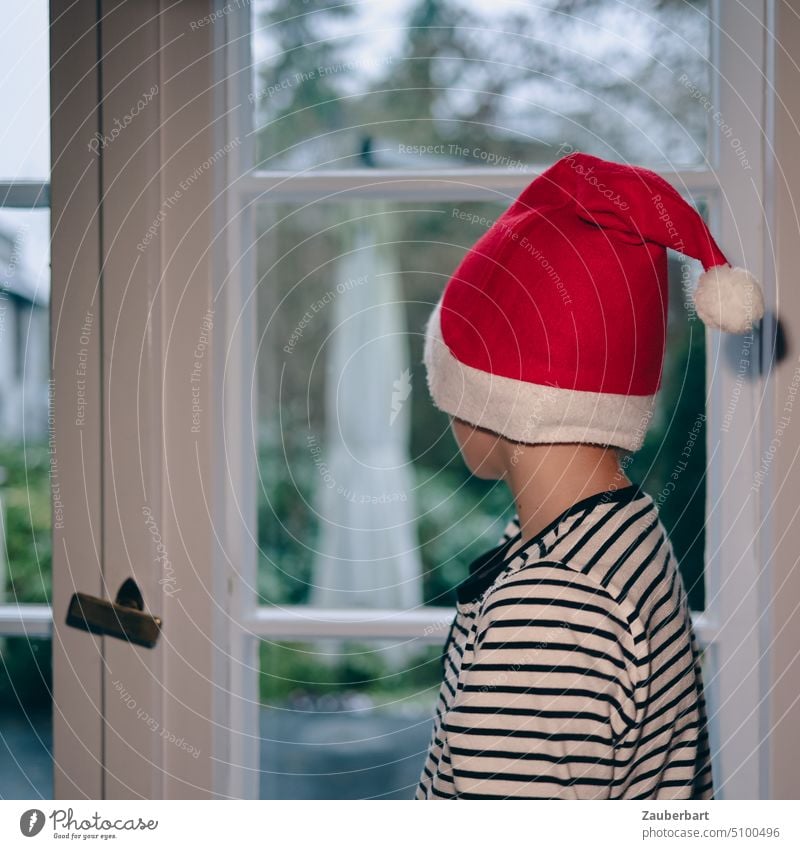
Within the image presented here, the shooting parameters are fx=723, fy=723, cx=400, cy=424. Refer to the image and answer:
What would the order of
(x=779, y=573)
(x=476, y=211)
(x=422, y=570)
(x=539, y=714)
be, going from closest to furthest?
(x=539, y=714), (x=779, y=573), (x=476, y=211), (x=422, y=570)

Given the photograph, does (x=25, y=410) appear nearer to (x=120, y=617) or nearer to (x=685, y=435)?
(x=120, y=617)

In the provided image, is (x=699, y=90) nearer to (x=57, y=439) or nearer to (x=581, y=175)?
(x=581, y=175)

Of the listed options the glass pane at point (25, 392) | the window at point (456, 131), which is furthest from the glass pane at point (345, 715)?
the glass pane at point (25, 392)

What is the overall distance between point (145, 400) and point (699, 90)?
0.73 meters

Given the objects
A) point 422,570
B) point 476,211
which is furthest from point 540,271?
point 422,570

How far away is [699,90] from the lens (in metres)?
0.84

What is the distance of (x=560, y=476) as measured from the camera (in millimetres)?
604

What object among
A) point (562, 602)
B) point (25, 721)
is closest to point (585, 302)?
point (562, 602)

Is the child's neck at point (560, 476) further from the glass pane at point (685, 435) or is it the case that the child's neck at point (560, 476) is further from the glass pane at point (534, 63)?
the glass pane at point (534, 63)

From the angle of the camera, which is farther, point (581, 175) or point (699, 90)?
point (699, 90)

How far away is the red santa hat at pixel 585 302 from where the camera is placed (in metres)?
0.57

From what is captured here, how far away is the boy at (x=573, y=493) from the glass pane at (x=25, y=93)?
0.50 metres

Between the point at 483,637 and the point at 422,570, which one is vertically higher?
the point at 483,637

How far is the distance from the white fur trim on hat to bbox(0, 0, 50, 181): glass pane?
521 mm
